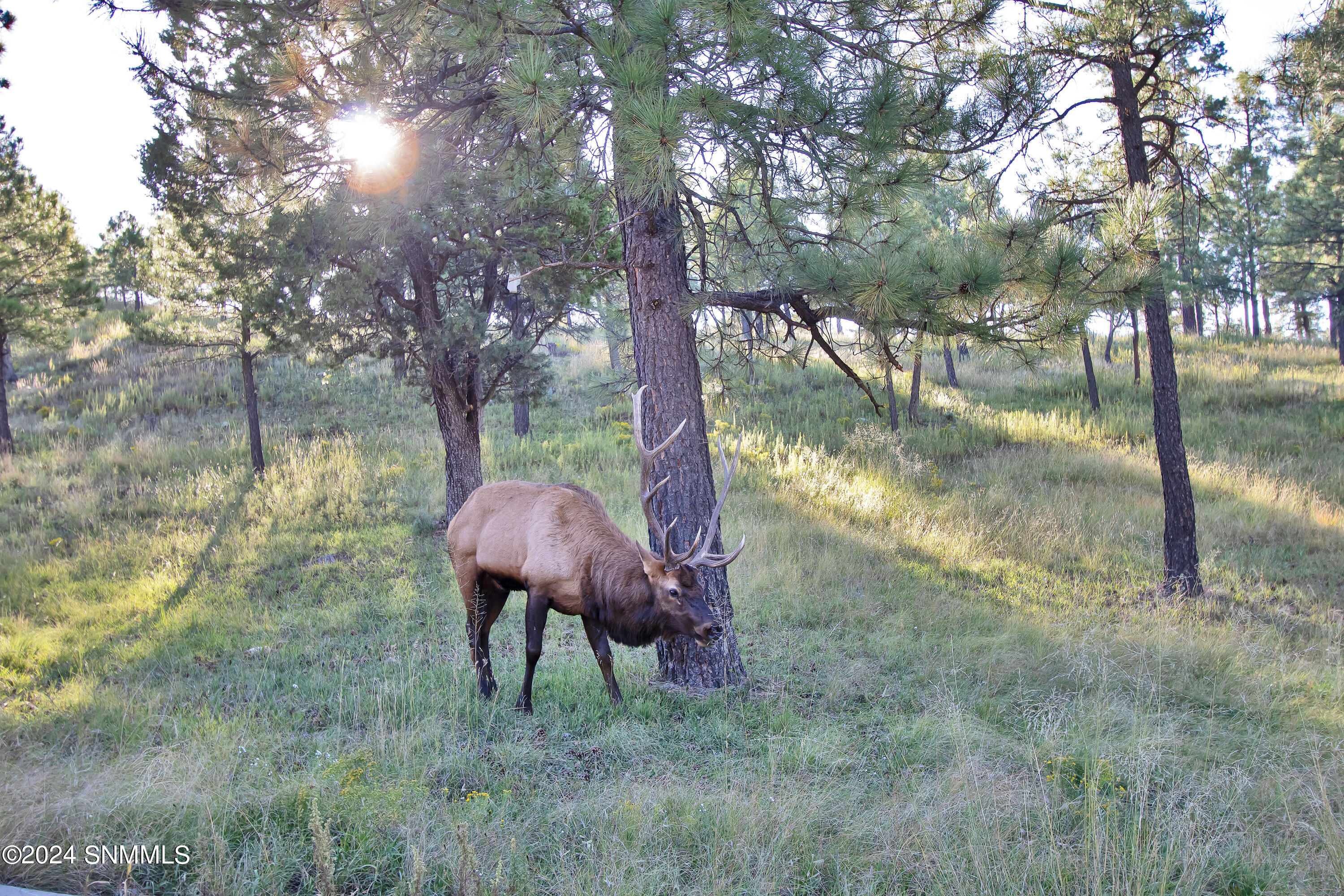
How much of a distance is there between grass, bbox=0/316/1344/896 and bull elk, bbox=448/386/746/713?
1.79 feet

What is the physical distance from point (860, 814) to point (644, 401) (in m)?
3.30

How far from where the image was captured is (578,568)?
5.52 metres

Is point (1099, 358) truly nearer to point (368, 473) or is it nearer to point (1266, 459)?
point (1266, 459)

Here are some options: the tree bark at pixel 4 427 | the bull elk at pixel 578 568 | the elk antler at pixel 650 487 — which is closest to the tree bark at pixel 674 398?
the bull elk at pixel 578 568

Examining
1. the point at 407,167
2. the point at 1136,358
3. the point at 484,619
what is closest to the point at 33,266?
the point at 407,167

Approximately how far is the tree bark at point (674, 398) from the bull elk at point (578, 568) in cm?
26

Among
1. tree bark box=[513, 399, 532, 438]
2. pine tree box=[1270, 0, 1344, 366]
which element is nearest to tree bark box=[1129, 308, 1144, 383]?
pine tree box=[1270, 0, 1344, 366]

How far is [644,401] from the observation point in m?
5.98

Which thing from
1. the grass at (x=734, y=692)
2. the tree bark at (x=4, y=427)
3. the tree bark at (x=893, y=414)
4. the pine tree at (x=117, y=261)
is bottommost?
the grass at (x=734, y=692)

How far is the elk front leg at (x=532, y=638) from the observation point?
5480 millimetres

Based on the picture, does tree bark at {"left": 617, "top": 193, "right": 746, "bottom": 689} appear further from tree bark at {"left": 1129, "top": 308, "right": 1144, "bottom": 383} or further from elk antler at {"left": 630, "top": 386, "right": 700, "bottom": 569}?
tree bark at {"left": 1129, "top": 308, "right": 1144, "bottom": 383}

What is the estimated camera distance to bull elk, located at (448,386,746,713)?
204 inches

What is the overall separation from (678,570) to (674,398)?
1.36m

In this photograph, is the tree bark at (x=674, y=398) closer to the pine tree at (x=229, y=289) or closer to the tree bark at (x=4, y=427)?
the pine tree at (x=229, y=289)
